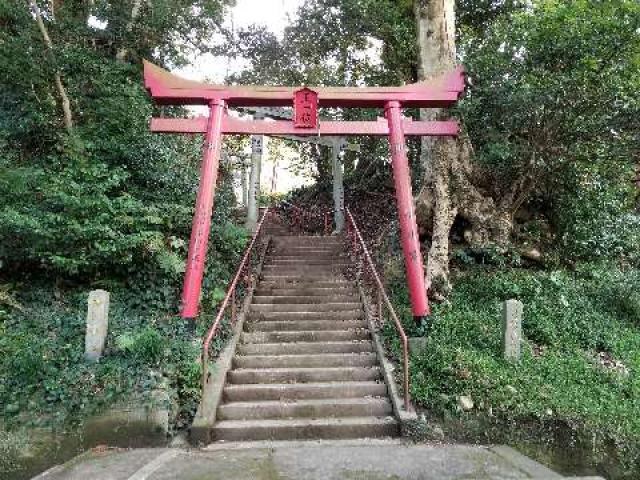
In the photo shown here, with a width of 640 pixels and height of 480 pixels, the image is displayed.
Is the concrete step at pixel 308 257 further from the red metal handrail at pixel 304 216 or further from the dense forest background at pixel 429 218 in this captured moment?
Answer: the red metal handrail at pixel 304 216

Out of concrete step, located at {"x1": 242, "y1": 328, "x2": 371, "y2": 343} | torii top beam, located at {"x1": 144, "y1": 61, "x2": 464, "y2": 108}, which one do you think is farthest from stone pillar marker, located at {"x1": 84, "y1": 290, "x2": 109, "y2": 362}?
torii top beam, located at {"x1": 144, "y1": 61, "x2": 464, "y2": 108}

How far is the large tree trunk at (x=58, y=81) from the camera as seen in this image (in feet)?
30.1

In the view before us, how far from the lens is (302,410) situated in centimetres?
589

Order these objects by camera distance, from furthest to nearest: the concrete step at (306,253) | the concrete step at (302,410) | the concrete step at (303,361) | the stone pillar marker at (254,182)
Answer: the stone pillar marker at (254,182) → the concrete step at (306,253) → the concrete step at (303,361) → the concrete step at (302,410)

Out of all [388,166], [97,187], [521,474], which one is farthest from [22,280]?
[388,166]

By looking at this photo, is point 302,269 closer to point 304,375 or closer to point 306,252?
point 306,252

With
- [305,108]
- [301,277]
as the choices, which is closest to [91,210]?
[305,108]

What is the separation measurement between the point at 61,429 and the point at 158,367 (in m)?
1.14

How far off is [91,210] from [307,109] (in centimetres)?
362

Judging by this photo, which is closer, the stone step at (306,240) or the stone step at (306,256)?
the stone step at (306,256)

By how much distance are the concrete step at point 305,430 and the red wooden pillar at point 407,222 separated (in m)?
1.82

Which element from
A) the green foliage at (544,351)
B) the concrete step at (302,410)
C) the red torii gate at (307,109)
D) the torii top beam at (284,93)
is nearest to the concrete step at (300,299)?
the green foliage at (544,351)

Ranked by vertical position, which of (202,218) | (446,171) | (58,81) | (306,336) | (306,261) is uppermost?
(58,81)

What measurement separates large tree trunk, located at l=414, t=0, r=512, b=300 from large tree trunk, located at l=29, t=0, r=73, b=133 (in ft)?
22.2
